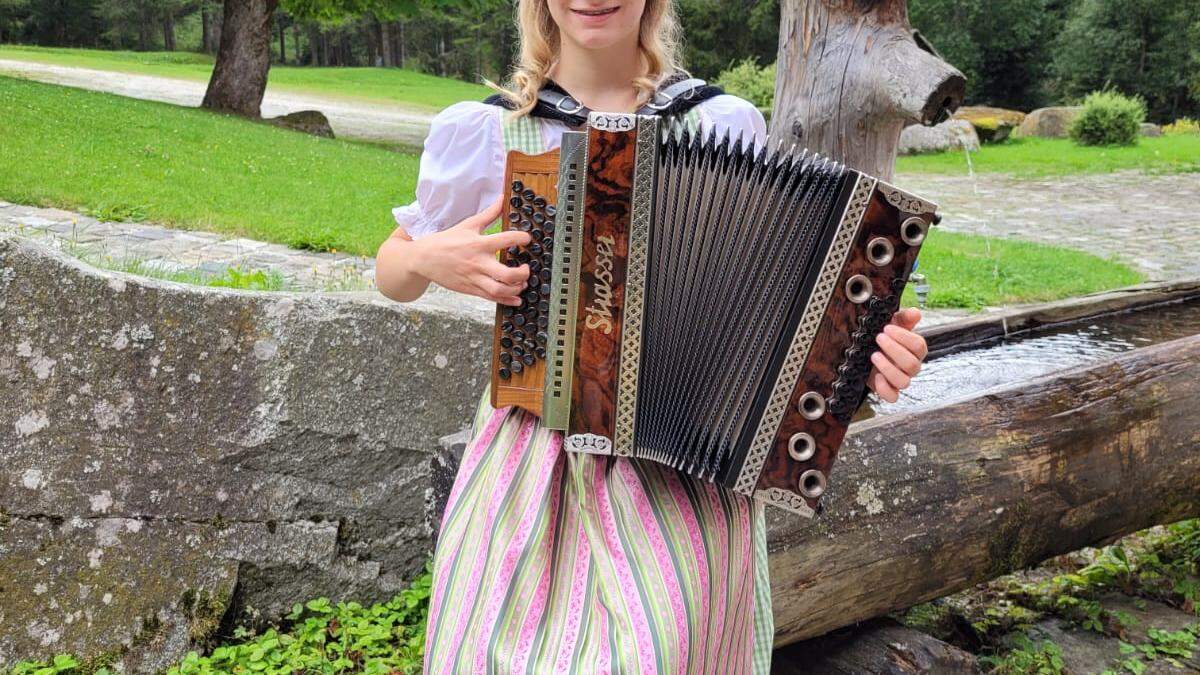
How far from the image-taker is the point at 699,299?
182cm

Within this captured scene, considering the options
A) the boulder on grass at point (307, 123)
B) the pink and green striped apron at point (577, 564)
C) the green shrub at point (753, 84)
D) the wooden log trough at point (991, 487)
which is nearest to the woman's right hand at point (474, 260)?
the pink and green striped apron at point (577, 564)

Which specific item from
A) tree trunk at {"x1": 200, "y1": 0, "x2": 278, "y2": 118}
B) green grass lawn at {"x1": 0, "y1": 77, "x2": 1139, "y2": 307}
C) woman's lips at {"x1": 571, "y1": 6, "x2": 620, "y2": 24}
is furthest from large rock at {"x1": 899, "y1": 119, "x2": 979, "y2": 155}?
woman's lips at {"x1": 571, "y1": 6, "x2": 620, "y2": 24}

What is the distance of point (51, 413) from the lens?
8.91 feet

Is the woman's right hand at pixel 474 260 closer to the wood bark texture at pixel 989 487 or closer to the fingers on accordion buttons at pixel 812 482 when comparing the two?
the fingers on accordion buttons at pixel 812 482

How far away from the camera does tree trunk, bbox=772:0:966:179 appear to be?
3.43m

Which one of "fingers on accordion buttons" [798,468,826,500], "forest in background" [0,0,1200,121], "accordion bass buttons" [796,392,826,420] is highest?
"forest in background" [0,0,1200,121]

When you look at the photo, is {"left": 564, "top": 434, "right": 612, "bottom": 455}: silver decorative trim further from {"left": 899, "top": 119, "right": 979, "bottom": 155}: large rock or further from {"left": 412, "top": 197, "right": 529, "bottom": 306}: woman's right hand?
{"left": 899, "top": 119, "right": 979, "bottom": 155}: large rock

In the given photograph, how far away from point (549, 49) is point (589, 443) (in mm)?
812

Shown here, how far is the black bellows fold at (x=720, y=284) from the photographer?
5.84 feet

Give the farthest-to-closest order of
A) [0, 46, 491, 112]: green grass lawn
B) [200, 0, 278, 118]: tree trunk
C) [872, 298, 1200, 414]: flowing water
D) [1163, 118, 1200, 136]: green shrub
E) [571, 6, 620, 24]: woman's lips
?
[0, 46, 491, 112]: green grass lawn, [1163, 118, 1200, 136]: green shrub, [200, 0, 278, 118]: tree trunk, [872, 298, 1200, 414]: flowing water, [571, 6, 620, 24]: woman's lips

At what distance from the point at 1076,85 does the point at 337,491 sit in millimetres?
29456

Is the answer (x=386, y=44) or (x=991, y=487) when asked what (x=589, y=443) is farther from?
(x=386, y=44)

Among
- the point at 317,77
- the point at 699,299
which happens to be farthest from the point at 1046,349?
the point at 317,77

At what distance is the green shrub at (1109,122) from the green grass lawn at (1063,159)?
247 millimetres
